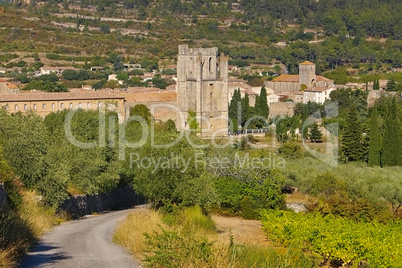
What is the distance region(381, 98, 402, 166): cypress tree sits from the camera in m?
43.0

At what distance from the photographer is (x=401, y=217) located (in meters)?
28.5

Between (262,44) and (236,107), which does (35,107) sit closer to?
(236,107)

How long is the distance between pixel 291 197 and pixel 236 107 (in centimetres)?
4036

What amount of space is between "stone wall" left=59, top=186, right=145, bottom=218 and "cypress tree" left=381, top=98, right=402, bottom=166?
15.8m

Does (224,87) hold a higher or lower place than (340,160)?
higher

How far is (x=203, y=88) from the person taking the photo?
67.2m

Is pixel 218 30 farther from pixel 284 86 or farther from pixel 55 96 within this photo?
pixel 55 96

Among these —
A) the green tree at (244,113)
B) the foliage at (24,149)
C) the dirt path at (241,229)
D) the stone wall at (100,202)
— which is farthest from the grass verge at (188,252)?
the green tree at (244,113)

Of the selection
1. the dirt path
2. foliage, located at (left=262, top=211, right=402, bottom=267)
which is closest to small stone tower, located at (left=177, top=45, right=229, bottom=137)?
the dirt path

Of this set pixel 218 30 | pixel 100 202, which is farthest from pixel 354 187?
pixel 218 30

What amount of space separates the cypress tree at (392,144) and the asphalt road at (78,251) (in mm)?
27334

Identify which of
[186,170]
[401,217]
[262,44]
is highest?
[262,44]

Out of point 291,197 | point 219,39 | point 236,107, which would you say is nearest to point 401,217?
point 291,197

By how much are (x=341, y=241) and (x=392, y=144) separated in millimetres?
27119
